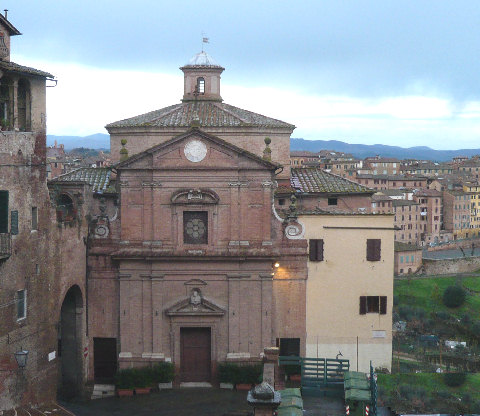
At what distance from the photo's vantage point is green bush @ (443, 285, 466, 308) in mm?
84375

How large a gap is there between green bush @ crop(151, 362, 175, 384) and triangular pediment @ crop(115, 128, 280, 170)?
7.51 metres

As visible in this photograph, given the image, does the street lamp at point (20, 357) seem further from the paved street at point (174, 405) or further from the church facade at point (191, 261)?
the church facade at point (191, 261)

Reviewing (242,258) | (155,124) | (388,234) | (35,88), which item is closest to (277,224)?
(242,258)

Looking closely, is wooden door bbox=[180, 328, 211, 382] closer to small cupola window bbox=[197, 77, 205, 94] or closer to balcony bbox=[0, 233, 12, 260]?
balcony bbox=[0, 233, 12, 260]

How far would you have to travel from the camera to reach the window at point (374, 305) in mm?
31156

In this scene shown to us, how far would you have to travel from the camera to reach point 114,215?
30.5 metres

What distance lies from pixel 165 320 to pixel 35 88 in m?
9.99

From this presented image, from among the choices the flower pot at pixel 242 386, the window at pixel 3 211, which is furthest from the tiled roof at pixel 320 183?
the window at pixel 3 211

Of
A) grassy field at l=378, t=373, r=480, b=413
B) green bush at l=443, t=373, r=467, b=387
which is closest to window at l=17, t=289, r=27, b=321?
grassy field at l=378, t=373, r=480, b=413

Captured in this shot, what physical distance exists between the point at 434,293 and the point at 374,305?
59419 millimetres

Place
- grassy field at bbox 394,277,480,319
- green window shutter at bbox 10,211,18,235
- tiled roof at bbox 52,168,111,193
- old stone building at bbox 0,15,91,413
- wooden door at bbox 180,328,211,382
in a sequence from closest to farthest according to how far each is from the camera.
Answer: old stone building at bbox 0,15,91,413, green window shutter at bbox 10,211,18,235, wooden door at bbox 180,328,211,382, tiled roof at bbox 52,168,111,193, grassy field at bbox 394,277,480,319

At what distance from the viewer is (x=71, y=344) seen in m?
30.1

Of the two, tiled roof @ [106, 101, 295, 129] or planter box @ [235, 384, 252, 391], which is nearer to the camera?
planter box @ [235, 384, 252, 391]

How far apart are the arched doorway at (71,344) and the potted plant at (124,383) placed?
4.91 feet
